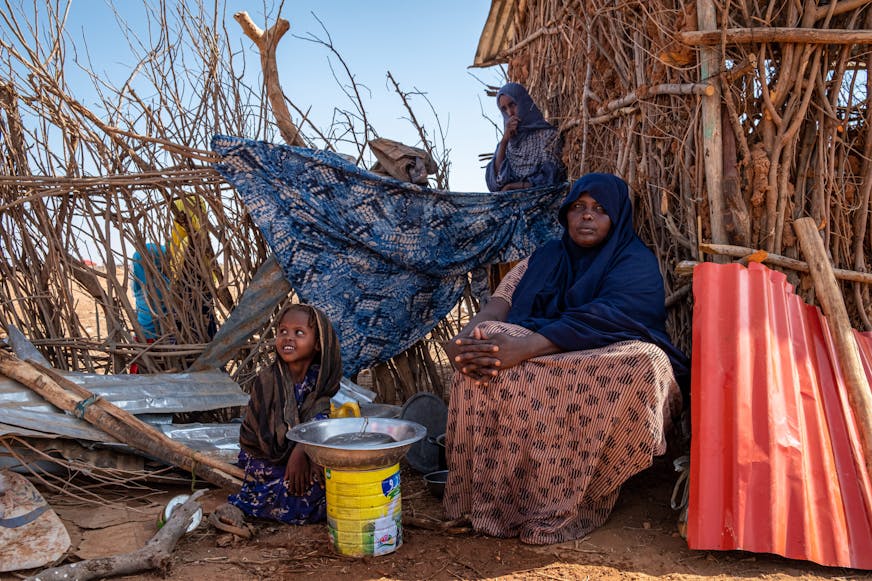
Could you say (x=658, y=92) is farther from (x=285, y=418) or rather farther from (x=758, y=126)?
(x=285, y=418)

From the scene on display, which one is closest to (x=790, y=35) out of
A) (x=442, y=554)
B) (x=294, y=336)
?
(x=294, y=336)

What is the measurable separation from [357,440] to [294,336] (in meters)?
0.62

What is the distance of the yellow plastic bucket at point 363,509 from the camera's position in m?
2.71

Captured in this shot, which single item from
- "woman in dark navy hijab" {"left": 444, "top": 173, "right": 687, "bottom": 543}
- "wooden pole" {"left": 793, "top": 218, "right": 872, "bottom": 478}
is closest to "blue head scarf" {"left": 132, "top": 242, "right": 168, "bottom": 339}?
"woman in dark navy hijab" {"left": 444, "top": 173, "right": 687, "bottom": 543}

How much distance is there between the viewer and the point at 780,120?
10.7 ft

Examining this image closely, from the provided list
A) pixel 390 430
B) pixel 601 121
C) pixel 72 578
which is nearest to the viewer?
pixel 72 578

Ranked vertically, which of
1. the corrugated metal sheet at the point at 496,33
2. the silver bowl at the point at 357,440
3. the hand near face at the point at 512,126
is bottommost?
the silver bowl at the point at 357,440

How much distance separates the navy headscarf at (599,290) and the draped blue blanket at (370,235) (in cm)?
67

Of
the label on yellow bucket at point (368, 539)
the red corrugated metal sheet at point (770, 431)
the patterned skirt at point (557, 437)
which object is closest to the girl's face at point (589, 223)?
the red corrugated metal sheet at point (770, 431)

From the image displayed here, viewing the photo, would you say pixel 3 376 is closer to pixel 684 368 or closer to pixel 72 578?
pixel 72 578

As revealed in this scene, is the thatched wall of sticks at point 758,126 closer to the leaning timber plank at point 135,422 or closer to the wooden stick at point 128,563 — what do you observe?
the leaning timber plank at point 135,422

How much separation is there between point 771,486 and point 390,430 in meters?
1.46

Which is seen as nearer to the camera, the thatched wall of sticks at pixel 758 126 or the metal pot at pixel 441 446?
the thatched wall of sticks at pixel 758 126

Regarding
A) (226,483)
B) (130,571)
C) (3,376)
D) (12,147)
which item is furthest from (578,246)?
(12,147)
